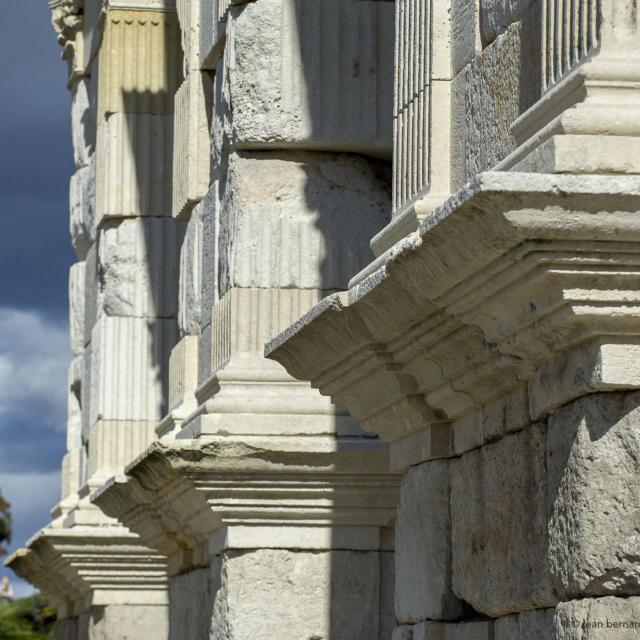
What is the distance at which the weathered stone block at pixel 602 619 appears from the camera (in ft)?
12.3

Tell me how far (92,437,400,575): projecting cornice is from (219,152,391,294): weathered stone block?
83 centimetres

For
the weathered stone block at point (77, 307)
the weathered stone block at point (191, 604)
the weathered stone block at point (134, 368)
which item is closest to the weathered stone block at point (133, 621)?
the weathered stone block at point (134, 368)

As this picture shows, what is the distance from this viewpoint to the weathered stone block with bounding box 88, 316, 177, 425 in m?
11.5

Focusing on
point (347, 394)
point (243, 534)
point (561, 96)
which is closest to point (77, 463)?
point (243, 534)

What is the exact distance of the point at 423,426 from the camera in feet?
17.0

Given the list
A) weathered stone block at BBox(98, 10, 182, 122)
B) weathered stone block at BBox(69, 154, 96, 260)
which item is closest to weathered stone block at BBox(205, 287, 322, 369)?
weathered stone block at BBox(98, 10, 182, 122)

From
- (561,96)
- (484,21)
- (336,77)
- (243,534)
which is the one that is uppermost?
(336,77)

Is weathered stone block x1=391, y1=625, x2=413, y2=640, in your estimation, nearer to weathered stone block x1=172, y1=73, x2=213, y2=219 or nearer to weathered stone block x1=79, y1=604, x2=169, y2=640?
weathered stone block x1=172, y1=73, x2=213, y2=219

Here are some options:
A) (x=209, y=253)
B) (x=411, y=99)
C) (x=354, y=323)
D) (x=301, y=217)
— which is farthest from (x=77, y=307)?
(x=354, y=323)

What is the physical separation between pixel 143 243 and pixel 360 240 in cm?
429

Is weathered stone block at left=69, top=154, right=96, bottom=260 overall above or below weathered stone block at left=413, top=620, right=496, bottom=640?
above

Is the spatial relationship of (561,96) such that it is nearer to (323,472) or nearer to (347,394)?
(347,394)

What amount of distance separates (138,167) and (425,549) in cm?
697

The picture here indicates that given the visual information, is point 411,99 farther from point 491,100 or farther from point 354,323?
point 354,323
